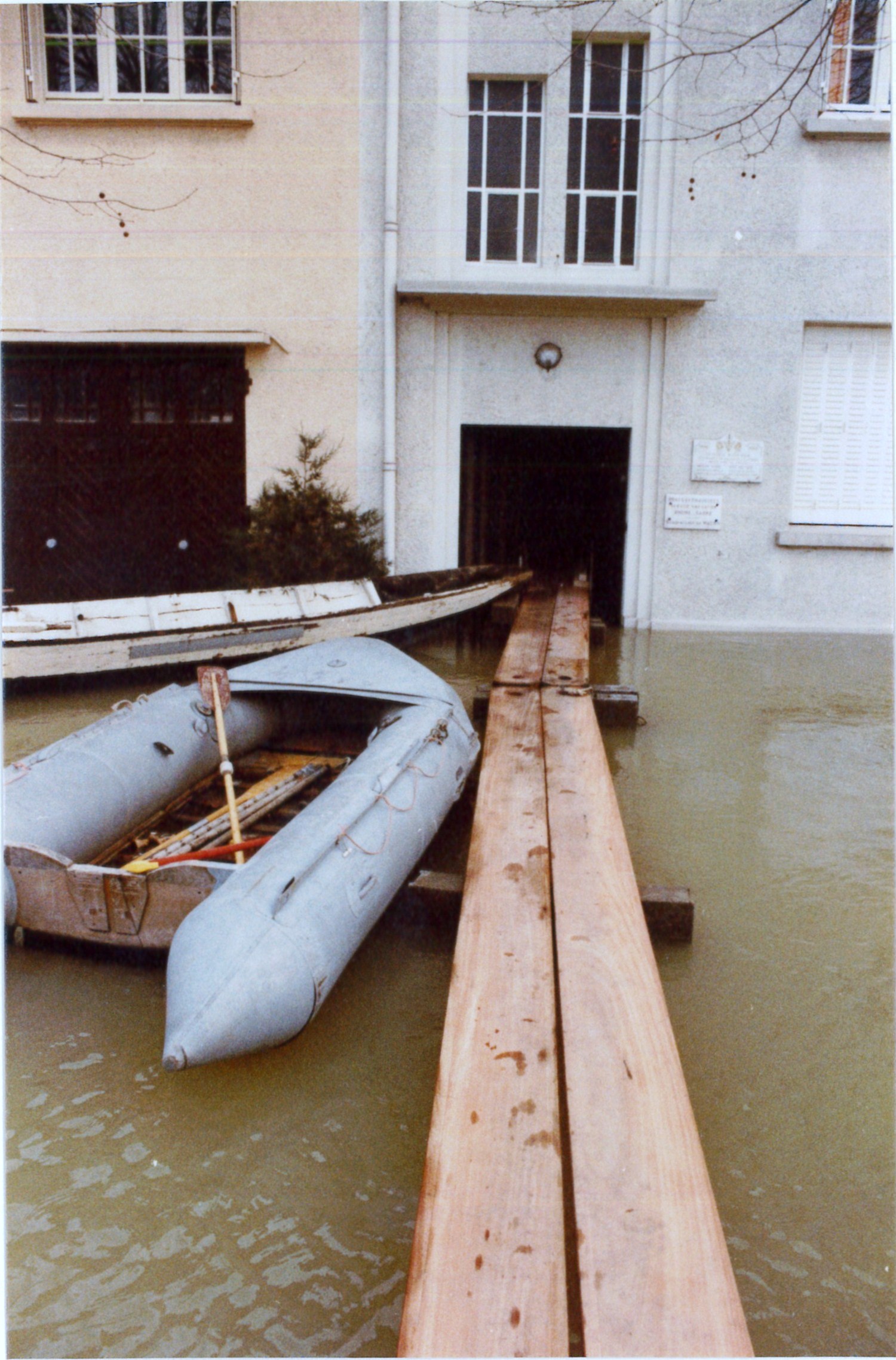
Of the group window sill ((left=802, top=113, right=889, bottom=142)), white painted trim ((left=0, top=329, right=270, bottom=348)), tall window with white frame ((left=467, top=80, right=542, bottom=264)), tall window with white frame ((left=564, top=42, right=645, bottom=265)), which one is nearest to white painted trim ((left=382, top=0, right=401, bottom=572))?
tall window with white frame ((left=467, top=80, right=542, bottom=264))

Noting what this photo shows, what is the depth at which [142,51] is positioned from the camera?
7.79 m

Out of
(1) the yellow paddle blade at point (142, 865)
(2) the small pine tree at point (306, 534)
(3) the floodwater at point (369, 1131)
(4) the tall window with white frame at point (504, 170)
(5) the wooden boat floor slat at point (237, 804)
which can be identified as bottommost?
(3) the floodwater at point (369, 1131)

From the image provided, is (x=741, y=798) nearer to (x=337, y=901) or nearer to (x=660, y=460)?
(x=337, y=901)

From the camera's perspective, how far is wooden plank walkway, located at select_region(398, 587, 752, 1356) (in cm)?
150

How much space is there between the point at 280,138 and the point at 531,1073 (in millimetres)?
7917

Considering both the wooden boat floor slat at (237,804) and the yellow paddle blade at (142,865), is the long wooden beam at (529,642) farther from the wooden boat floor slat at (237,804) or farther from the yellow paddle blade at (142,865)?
the yellow paddle blade at (142,865)

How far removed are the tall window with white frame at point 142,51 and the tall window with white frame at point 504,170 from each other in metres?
2.00

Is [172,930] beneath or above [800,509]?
beneath

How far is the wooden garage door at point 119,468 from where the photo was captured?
26.8 ft

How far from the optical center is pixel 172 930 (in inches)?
119

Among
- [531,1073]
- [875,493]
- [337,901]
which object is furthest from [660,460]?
[531,1073]

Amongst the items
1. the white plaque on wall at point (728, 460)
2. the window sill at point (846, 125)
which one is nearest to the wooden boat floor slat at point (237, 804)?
the white plaque on wall at point (728, 460)

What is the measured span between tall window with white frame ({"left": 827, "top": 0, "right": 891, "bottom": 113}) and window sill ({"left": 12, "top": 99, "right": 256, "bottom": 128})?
15.0ft

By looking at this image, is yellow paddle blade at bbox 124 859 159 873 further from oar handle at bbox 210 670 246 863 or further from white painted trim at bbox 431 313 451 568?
white painted trim at bbox 431 313 451 568
